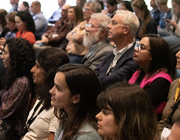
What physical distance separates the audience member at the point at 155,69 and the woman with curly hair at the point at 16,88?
38.9 inches

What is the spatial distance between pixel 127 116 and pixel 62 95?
54cm

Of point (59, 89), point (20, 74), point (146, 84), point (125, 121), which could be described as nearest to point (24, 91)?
point (20, 74)

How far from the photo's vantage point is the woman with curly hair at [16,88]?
7.80ft

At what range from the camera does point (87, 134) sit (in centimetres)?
145

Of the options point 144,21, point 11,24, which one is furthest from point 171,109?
point 11,24

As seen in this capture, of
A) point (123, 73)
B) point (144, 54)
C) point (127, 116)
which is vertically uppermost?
point (127, 116)

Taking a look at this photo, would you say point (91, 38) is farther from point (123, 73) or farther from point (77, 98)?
point (77, 98)

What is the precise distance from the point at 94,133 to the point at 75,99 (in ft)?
0.79

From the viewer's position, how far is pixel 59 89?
1.61m

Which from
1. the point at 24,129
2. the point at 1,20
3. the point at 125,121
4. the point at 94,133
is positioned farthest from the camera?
the point at 1,20

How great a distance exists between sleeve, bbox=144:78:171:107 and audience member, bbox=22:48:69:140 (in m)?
0.68

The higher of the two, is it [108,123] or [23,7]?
[108,123]

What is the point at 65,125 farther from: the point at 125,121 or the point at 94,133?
the point at 125,121

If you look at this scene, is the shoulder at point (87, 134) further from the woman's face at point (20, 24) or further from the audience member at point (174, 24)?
the woman's face at point (20, 24)
